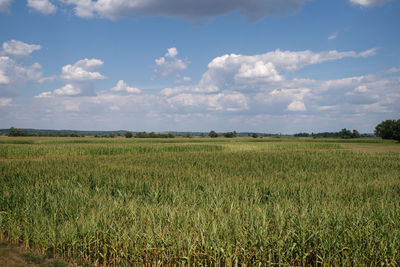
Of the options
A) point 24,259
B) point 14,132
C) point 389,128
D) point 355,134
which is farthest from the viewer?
point 355,134

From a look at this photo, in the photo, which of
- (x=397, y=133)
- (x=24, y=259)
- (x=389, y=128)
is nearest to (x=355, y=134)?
(x=389, y=128)

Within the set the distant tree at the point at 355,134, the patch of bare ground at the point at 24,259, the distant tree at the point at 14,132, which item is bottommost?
the patch of bare ground at the point at 24,259

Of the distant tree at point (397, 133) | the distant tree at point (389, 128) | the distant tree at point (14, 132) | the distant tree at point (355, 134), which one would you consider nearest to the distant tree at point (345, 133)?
the distant tree at point (355, 134)

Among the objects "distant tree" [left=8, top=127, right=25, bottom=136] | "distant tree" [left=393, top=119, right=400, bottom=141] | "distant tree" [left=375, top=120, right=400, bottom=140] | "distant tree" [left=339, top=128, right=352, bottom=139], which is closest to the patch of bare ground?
"distant tree" [left=393, top=119, right=400, bottom=141]

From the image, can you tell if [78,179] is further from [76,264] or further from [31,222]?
[76,264]

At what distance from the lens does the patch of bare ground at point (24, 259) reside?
19.6 ft

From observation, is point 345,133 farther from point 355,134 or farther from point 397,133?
point 397,133

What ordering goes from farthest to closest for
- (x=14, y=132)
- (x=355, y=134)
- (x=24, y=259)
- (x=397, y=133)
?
(x=355, y=134) → (x=14, y=132) → (x=397, y=133) → (x=24, y=259)

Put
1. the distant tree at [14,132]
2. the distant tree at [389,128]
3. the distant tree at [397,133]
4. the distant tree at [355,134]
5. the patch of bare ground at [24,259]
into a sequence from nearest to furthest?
the patch of bare ground at [24,259], the distant tree at [397,133], the distant tree at [389,128], the distant tree at [14,132], the distant tree at [355,134]

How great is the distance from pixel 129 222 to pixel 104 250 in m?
1.05

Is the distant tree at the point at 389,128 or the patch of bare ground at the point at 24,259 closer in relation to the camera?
the patch of bare ground at the point at 24,259

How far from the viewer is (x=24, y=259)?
20.5 feet

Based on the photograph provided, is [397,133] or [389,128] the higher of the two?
[389,128]

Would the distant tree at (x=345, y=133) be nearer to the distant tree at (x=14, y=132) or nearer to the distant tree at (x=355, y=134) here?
the distant tree at (x=355, y=134)
